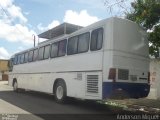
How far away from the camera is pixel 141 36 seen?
43.4 ft

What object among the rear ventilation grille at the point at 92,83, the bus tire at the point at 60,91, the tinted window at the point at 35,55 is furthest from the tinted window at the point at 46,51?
the rear ventilation grille at the point at 92,83

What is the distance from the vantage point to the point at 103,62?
39.3ft

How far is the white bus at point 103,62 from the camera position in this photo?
11875mm

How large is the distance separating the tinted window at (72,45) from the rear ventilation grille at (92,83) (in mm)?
1930

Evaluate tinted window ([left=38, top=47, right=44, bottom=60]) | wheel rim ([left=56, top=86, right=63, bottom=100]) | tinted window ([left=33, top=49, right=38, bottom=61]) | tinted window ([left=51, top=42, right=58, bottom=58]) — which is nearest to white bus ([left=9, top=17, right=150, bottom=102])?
wheel rim ([left=56, top=86, right=63, bottom=100])

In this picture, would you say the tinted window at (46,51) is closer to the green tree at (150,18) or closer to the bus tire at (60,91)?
the bus tire at (60,91)

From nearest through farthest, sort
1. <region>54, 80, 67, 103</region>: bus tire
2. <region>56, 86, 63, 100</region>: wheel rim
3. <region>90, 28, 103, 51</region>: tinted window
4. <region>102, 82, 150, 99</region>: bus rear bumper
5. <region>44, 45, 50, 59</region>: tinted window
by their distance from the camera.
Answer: <region>102, 82, 150, 99</region>: bus rear bumper
<region>90, 28, 103, 51</region>: tinted window
<region>54, 80, 67, 103</region>: bus tire
<region>56, 86, 63, 100</region>: wheel rim
<region>44, 45, 50, 59</region>: tinted window

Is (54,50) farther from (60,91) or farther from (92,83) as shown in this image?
(92,83)

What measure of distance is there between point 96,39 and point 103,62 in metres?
1.12

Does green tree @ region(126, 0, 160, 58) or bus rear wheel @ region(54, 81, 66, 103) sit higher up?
green tree @ region(126, 0, 160, 58)

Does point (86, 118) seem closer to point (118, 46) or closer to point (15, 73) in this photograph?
point (118, 46)

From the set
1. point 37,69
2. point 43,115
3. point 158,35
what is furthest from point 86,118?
point 37,69

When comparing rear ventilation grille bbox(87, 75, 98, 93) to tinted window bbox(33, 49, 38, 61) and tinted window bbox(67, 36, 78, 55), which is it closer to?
tinted window bbox(67, 36, 78, 55)

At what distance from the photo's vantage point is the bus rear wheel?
14898mm
